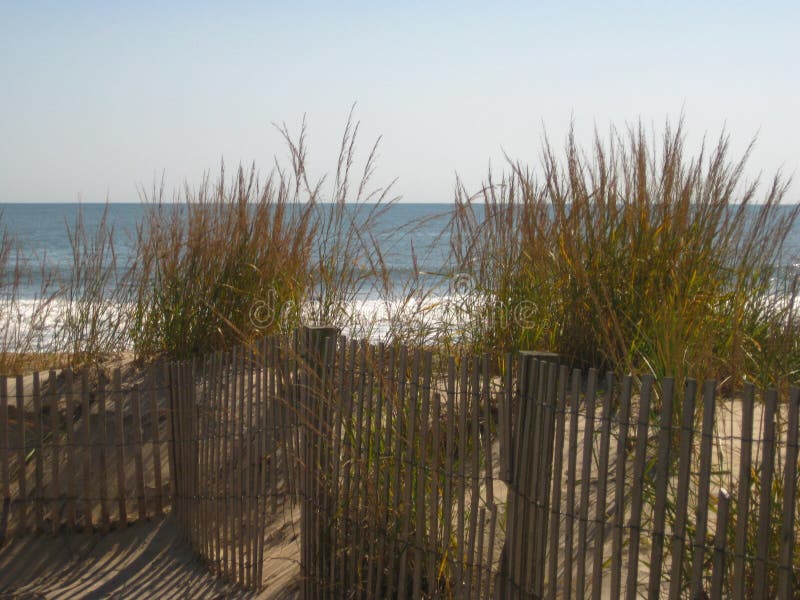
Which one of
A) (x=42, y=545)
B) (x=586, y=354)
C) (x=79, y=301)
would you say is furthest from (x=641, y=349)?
(x=79, y=301)

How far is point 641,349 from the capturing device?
393 centimetres

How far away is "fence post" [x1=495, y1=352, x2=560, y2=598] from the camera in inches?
88.5

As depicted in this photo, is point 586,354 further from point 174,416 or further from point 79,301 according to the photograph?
point 79,301

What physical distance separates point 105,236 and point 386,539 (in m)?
3.38

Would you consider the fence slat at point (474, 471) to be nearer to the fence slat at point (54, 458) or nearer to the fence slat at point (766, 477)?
the fence slat at point (766, 477)

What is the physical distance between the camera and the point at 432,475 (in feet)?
8.64

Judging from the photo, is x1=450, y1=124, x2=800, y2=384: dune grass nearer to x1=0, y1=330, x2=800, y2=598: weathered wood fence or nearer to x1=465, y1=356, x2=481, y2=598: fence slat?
x1=0, y1=330, x2=800, y2=598: weathered wood fence

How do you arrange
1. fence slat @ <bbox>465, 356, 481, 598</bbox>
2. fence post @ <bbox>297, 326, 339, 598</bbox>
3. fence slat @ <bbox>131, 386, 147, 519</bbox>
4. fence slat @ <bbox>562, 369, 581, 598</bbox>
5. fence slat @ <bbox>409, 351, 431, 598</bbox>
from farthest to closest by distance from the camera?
1. fence slat @ <bbox>131, 386, 147, 519</bbox>
2. fence post @ <bbox>297, 326, 339, 598</bbox>
3. fence slat @ <bbox>409, 351, 431, 598</bbox>
4. fence slat @ <bbox>465, 356, 481, 598</bbox>
5. fence slat @ <bbox>562, 369, 581, 598</bbox>

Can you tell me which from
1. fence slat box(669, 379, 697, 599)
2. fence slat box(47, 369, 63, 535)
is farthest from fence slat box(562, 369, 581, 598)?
fence slat box(47, 369, 63, 535)

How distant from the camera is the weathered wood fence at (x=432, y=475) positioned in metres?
1.98

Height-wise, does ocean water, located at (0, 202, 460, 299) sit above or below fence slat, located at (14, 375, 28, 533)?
above

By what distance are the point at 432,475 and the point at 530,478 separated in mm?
388

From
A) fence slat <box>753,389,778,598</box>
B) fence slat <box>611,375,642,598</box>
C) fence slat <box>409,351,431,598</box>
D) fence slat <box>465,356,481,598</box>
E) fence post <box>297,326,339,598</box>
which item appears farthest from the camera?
fence post <box>297,326,339,598</box>

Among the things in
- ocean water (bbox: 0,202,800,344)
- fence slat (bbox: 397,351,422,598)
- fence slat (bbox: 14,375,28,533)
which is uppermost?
ocean water (bbox: 0,202,800,344)
